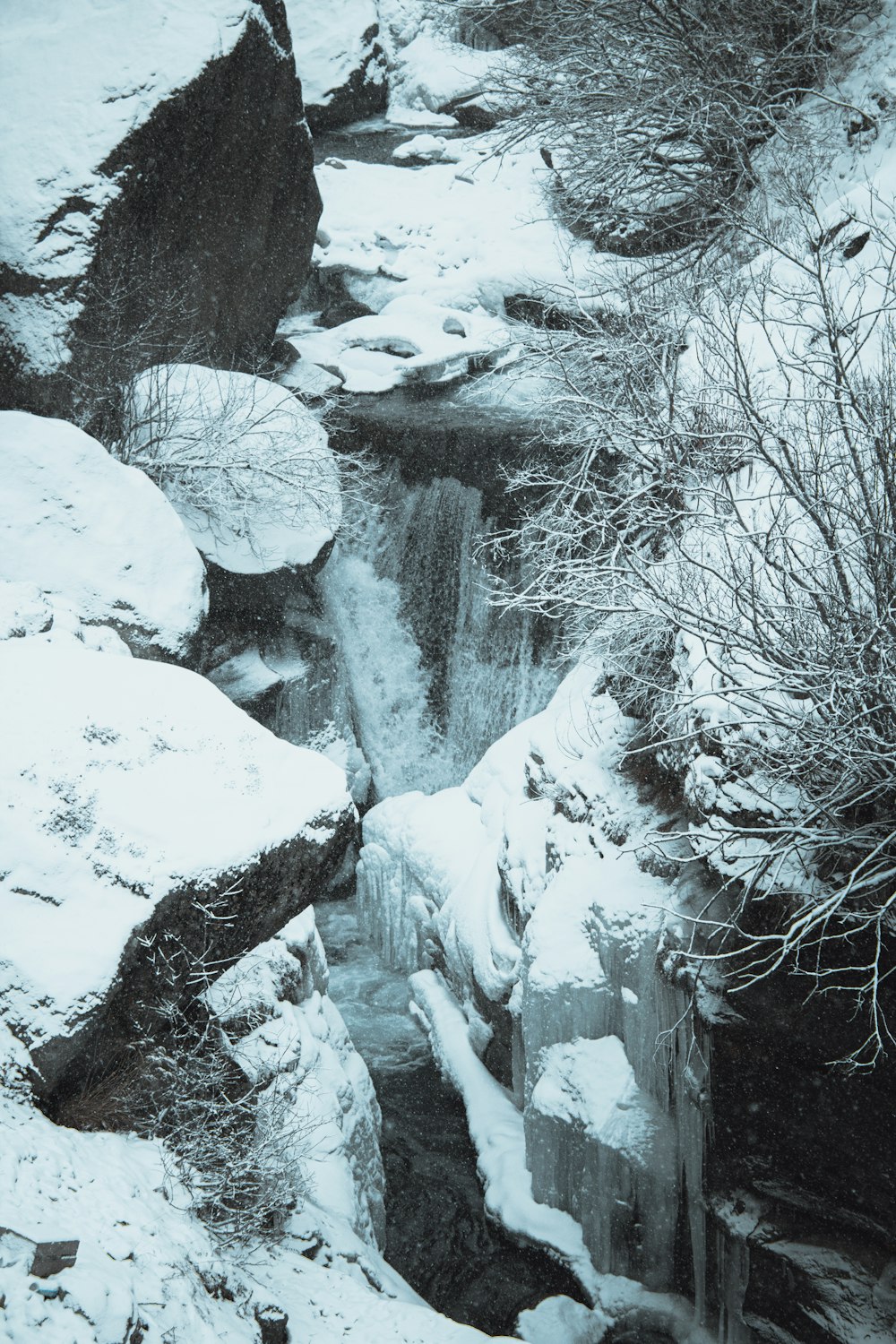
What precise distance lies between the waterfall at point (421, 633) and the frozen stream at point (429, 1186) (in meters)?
2.80

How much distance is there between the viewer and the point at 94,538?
758 cm

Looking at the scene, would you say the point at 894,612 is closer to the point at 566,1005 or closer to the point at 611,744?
the point at 611,744

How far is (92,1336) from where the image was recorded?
2.71m

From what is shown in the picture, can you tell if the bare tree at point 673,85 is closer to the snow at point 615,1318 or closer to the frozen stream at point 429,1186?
the frozen stream at point 429,1186

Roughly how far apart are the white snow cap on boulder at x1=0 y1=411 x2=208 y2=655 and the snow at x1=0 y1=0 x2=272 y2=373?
178 centimetres

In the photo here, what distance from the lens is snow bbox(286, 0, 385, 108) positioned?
1948 cm

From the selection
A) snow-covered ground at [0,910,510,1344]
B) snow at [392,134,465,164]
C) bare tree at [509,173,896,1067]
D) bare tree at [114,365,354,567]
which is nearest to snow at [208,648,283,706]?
bare tree at [114,365,354,567]

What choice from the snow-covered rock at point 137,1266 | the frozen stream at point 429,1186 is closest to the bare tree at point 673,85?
the frozen stream at point 429,1186

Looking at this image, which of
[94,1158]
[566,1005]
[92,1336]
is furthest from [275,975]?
[92,1336]

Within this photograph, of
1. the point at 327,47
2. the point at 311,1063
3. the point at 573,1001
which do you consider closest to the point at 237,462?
the point at 311,1063

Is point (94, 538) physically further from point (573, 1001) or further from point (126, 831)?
point (573, 1001)

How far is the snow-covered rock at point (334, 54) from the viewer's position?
1950 centimetres

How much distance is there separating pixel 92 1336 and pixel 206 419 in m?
8.11

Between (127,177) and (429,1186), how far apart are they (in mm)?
9263
